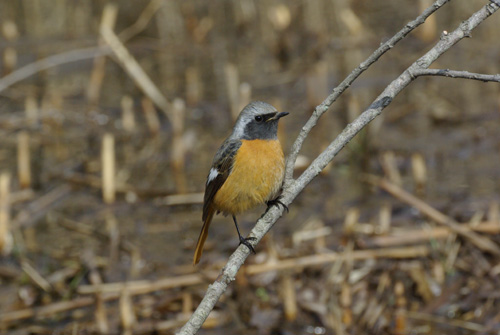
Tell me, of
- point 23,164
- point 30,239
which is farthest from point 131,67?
point 30,239

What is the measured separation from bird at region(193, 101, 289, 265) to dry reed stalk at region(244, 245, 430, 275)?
1.83m

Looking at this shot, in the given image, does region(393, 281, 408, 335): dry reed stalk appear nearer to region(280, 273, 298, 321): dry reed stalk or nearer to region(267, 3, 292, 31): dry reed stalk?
region(280, 273, 298, 321): dry reed stalk

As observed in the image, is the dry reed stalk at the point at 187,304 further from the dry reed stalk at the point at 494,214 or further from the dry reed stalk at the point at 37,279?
the dry reed stalk at the point at 494,214

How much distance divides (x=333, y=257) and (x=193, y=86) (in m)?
7.63

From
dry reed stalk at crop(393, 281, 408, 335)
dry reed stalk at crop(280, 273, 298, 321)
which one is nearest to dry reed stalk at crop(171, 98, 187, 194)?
dry reed stalk at crop(280, 273, 298, 321)

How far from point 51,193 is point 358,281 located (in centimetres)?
483

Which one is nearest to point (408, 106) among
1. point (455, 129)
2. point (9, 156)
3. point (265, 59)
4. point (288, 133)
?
point (455, 129)

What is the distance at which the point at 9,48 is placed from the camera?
15.4 m

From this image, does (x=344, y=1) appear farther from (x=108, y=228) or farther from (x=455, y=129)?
(x=108, y=228)

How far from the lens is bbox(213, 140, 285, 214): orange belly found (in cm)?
452

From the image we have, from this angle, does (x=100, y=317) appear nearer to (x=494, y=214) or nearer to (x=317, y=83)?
(x=494, y=214)

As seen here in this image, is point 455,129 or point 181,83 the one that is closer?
point 455,129

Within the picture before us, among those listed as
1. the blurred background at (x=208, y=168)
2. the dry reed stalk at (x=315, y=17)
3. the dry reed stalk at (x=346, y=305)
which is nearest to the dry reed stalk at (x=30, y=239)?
the blurred background at (x=208, y=168)

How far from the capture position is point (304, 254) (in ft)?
22.9
